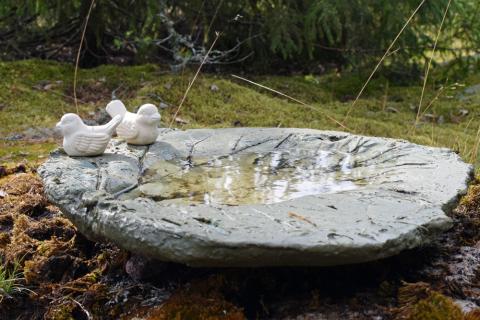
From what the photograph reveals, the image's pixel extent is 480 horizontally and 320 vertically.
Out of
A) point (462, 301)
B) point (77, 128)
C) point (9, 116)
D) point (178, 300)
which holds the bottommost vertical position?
point (9, 116)

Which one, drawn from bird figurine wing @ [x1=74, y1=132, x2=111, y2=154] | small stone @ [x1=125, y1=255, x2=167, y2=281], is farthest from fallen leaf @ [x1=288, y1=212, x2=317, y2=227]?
bird figurine wing @ [x1=74, y1=132, x2=111, y2=154]

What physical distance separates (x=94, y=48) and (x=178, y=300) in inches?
195

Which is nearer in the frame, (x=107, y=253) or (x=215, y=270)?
(x=215, y=270)

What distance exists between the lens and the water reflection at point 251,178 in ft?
8.58

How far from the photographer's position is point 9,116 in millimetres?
5238

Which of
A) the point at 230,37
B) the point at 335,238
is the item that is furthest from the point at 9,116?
the point at 335,238

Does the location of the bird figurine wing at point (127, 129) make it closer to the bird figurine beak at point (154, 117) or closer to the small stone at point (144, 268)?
the bird figurine beak at point (154, 117)

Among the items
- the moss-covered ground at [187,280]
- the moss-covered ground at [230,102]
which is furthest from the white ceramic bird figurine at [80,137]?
the moss-covered ground at [230,102]

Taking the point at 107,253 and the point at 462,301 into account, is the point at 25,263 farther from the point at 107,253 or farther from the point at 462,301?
the point at 462,301

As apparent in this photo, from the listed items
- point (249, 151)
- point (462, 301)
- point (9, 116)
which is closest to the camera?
point (462, 301)

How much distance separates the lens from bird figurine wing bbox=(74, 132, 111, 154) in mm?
2920

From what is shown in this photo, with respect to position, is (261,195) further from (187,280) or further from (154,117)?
(154,117)

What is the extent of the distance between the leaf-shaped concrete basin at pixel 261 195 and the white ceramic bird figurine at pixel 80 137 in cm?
7

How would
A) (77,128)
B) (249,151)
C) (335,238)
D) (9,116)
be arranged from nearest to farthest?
1. (335,238)
2. (77,128)
3. (249,151)
4. (9,116)
